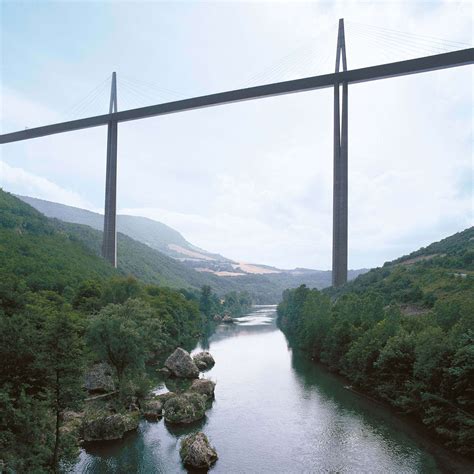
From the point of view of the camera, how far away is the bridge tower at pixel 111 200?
178ft

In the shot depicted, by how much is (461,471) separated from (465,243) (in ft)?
131

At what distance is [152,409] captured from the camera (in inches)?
814

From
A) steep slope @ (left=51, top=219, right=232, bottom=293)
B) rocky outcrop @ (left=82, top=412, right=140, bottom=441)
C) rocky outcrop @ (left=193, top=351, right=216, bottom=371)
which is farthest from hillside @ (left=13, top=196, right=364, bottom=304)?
rocky outcrop @ (left=82, top=412, right=140, bottom=441)

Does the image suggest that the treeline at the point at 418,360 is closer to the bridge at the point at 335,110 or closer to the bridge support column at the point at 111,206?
the bridge at the point at 335,110

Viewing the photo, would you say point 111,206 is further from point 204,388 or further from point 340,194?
point 204,388

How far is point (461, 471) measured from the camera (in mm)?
14617

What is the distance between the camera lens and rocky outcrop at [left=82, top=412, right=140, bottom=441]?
17.5 meters

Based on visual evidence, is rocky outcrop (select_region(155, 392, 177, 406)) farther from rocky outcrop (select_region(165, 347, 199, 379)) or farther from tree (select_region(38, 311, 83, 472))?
tree (select_region(38, 311, 83, 472))

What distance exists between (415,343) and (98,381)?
16.4 m

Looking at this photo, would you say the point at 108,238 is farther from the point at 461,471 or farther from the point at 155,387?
the point at 461,471

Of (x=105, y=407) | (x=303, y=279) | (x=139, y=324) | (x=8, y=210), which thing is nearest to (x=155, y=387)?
(x=139, y=324)

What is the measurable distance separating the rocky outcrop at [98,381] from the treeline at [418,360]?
45.2ft

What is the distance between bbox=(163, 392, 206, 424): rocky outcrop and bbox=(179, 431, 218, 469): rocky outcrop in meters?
3.76

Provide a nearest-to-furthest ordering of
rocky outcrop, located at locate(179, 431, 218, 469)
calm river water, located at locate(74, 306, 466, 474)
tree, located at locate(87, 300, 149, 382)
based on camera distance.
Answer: rocky outcrop, located at locate(179, 431, 218, 469) → calm river water, located at locate(74, 306, 466, 474) → tree, located at locate(87, 300, 149, 382)
